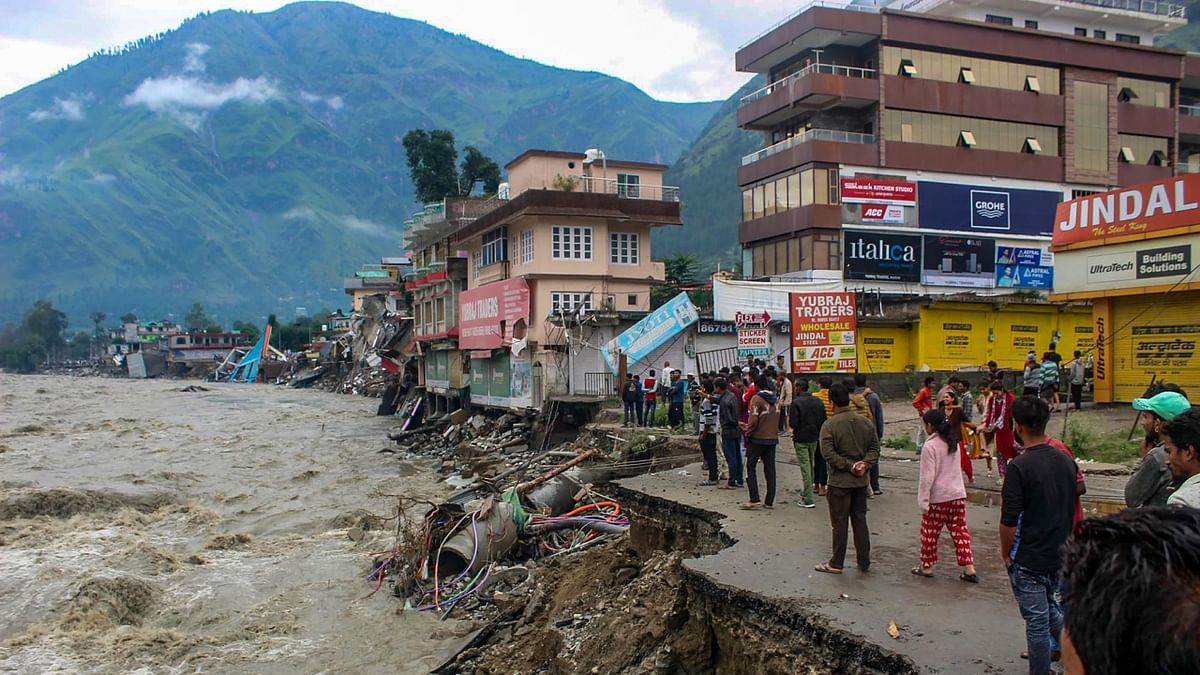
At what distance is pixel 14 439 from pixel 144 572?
90.7ft

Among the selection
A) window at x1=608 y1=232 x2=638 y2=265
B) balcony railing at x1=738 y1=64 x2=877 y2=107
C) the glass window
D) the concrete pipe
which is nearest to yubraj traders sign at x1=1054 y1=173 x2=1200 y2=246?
window at x1=608 y1=232 x2=638 y2=265

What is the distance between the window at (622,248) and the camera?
31641mm

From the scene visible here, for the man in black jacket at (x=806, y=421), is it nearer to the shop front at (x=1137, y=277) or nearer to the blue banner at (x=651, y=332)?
the shop front at (x=1137, y=277)

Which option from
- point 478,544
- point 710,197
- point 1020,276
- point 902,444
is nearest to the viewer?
point 478,544

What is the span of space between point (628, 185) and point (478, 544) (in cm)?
2327

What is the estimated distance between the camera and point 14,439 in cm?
3681

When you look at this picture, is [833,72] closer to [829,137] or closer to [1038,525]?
[829,137]

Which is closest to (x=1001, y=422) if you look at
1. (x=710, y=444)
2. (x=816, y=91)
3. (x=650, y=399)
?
(x=710, y=444)

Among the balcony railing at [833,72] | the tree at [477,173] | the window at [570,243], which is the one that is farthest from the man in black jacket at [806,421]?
the tree at [477,173]

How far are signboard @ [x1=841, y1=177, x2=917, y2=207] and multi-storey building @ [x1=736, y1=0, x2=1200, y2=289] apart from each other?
A: 7cm

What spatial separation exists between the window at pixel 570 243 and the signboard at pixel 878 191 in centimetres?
1429

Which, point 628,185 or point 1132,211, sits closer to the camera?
point 1132,211

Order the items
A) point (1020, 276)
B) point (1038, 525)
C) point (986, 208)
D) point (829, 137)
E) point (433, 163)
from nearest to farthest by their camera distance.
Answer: point (1038, 525)
point (829, 137)
point (986, 208)
point (1020, 276)
point (433, 163)

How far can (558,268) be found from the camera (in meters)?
30.1
